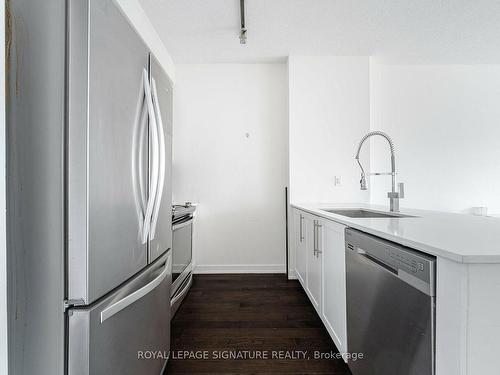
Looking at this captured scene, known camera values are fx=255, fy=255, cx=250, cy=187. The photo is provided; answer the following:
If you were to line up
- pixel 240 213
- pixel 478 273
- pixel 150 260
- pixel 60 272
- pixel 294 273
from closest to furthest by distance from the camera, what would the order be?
pixel 478 273 < pixel 60 272 < pixel 150 260 < pixel 294 273 < pixel 240 213

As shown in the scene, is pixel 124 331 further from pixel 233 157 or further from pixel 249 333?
pixel 233 157

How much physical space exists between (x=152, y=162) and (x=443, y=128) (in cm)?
356

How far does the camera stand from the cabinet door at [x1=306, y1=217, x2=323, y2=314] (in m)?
1.77

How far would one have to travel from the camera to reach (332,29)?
2.45 meters

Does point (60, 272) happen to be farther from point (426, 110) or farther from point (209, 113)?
point (426, 110)

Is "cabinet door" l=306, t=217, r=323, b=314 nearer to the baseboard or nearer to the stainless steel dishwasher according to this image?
the stainless steel dishwasher

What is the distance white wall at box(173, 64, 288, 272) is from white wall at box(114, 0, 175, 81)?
33cm

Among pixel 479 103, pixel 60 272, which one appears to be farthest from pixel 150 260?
pixel 479 103

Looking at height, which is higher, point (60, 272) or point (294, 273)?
point (60, 272)

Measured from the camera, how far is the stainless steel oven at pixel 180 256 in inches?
78.7

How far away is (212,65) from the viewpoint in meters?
3.15

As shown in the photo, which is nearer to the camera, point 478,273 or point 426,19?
point 478,273

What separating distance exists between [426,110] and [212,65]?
8.93 ft

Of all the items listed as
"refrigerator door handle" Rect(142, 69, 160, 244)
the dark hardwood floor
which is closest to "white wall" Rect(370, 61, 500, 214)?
the dark hardwood floor
